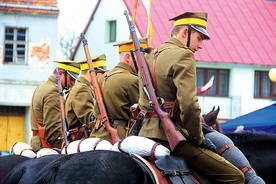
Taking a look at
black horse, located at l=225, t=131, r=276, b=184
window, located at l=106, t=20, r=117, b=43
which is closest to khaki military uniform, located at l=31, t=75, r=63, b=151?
black horse, located at l=225, t=131, r=276, b=184

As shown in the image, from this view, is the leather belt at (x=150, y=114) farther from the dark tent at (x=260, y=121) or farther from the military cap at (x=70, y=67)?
the dark tent at (x=260, y=121)

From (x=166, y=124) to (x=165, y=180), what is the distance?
21.0 inches

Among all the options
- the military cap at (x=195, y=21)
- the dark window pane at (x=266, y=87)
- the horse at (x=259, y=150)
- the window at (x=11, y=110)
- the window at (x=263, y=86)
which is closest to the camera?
the military cap at (x=195, y=21)

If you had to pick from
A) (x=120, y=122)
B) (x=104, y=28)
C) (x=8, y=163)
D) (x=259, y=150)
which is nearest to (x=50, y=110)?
(x=8, y=163)

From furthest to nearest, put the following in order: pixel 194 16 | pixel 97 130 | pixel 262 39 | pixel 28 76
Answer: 1. pixel 262 39
2. pixel 28 76
3. pixel 97 130
4. pixel 194 16

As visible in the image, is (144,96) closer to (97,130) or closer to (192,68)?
(192,68)

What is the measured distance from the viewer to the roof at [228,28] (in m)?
41.6

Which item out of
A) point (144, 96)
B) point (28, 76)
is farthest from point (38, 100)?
point (28, 76)

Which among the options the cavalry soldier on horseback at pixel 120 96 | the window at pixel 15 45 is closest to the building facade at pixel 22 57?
the window at pixel 15 45

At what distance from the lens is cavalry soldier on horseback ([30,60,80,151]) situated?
1325 cm

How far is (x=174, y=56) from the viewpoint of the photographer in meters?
8.33

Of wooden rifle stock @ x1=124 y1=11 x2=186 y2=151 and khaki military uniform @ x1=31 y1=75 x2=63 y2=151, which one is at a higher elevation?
wooden rifle stock @ x1=124 y1=11 x2=186 y2=151

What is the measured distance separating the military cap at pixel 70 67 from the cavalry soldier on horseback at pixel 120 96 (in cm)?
293

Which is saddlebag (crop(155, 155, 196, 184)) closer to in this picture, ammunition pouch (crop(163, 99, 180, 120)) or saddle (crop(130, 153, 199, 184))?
saddle (crop(130, 153, 199, 184))
